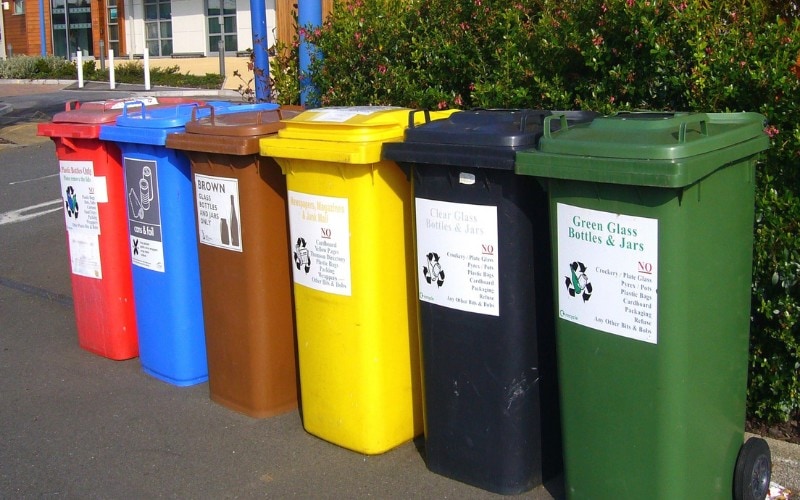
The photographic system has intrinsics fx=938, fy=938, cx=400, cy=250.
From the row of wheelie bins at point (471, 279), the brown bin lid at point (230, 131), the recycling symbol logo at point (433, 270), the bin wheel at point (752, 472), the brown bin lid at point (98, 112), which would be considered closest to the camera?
the row of wheelie bins at point (471, 279)

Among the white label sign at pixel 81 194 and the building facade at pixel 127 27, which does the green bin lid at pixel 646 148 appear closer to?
the white label sign at pixel 81 194

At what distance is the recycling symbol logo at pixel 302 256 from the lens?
14.1ft

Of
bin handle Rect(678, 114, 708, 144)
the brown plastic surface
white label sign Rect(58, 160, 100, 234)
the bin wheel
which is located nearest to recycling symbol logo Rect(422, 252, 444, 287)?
the brown plastic surface

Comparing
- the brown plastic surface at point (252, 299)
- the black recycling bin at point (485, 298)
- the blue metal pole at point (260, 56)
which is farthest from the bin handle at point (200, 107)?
the blue metal pole at point (260, 56)

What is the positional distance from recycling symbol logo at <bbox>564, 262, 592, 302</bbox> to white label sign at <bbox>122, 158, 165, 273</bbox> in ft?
8.35

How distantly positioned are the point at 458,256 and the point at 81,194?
2.82 meters

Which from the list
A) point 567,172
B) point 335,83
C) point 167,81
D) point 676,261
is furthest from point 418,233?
point 167,81

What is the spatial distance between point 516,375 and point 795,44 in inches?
71.2

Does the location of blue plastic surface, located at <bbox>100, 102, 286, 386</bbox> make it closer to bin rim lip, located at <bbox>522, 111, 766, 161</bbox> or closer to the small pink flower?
bin rim lip, located at <bbox>522, 111, 766, 161</bbox>

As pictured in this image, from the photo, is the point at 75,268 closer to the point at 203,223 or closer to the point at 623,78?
the point at 203,223

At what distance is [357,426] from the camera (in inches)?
169

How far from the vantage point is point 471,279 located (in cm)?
373

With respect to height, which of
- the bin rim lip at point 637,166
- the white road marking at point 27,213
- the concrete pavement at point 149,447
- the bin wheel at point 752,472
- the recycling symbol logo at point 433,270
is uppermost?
the bin rim lip at point 637,166

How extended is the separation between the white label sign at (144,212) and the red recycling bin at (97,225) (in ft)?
0.82
